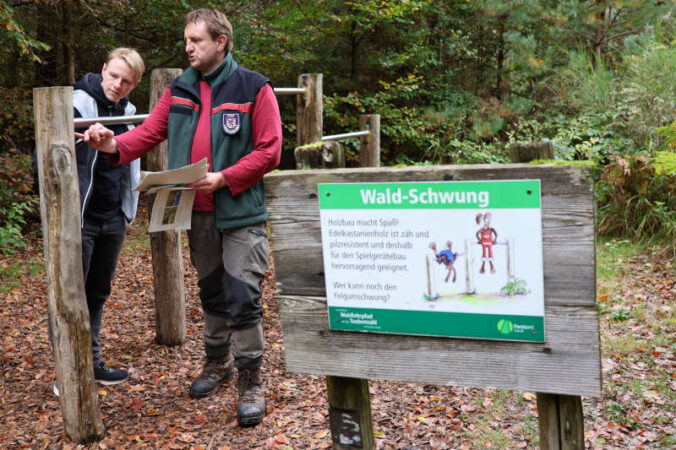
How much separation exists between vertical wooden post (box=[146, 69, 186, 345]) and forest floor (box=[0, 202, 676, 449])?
12 cm

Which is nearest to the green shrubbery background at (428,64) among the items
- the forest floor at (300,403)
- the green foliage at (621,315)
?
the green foliage at (621,315)

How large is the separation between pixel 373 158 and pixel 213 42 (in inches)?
176

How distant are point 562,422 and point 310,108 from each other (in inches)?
167

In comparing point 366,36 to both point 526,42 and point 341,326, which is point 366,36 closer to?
point 526,42

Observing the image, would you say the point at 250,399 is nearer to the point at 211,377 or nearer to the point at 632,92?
the point at 211,377

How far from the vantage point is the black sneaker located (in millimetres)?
3805

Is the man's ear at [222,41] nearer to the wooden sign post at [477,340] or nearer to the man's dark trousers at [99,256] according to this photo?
the man's dark trousers at [99,256]

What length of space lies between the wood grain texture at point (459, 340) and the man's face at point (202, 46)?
1.30 metres

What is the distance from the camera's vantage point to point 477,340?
1836mm

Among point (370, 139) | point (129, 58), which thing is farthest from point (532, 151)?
point (370, 139)

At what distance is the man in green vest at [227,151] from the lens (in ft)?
9.90

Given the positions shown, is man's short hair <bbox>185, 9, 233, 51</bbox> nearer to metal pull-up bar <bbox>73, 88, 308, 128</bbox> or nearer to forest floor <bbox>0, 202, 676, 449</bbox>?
metal pull-up bar <bbox>73, 88, 308, 128</bbox>

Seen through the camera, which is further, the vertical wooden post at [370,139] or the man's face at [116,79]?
the vertical wooden post at [370,139]

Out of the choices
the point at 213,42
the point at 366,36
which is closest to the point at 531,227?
the point at 213,42
